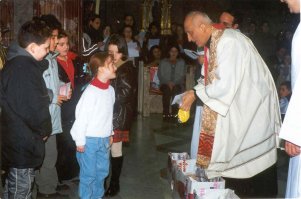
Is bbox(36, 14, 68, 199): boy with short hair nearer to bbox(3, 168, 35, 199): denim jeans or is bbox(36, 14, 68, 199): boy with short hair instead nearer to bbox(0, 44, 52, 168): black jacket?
bbox(0, 44, 52, 168): black jacket

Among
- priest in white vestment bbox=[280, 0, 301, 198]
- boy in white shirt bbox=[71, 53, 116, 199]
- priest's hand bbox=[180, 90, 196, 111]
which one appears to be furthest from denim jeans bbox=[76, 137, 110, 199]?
priest in white vestment bbox=[280, 0, 301, 198]

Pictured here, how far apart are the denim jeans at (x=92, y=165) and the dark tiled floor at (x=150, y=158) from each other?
0.51 m

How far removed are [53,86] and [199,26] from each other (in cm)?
142

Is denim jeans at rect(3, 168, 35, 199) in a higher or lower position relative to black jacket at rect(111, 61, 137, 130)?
lower

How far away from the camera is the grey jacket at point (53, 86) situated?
3.98 m

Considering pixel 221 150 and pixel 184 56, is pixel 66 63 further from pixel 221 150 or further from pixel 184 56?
pixel 184 56

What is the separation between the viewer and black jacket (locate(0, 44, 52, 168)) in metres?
3.19

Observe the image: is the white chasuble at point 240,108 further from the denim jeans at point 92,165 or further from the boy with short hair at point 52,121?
the boy with short hair at point 52,121

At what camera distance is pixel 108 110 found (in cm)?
391

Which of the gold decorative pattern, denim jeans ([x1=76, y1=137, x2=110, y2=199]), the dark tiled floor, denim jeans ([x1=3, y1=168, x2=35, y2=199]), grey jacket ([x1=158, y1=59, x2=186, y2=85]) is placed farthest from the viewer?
grey jacket ([x1=158, y1=59, x2=186, y2=85])

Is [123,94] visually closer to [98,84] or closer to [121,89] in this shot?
[121,89]

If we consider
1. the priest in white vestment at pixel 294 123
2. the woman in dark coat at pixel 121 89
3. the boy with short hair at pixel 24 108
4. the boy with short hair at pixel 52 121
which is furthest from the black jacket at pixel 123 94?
the priest in white vestment at pixel 294 123

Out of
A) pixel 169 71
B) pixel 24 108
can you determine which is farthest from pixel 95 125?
pixel 169 71

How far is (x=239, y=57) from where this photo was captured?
3.59 meters
